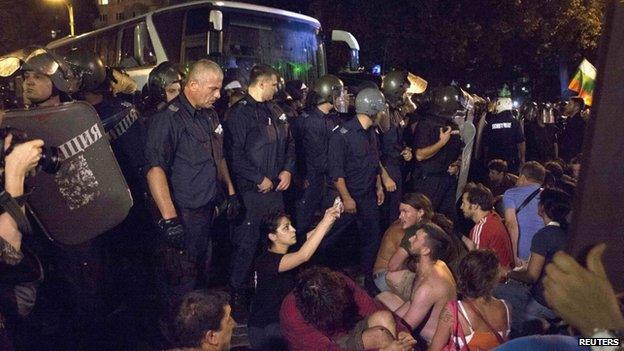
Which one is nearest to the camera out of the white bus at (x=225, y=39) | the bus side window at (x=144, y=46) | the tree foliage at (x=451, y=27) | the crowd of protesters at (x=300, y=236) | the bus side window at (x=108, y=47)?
the crowd of protesters at (x=300, y=236)

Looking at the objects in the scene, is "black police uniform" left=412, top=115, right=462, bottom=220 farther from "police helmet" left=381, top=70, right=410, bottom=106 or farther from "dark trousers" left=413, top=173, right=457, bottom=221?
"police helmet" left=381, top=70, right=410, bottom=106

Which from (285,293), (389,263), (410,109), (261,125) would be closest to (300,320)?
(285,293)

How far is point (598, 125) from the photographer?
55.0 inches

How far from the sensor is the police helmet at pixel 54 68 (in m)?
4.73

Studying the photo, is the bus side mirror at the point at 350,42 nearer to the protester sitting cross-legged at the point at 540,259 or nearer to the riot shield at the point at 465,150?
the riot shield at the point at 465,150

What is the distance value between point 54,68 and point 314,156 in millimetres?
2911

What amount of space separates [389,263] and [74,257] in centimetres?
247

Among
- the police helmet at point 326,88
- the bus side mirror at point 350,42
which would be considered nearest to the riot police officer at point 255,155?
the police helmet at point 326,88

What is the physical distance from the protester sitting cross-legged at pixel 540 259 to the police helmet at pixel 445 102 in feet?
11.1

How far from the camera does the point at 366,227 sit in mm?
6523

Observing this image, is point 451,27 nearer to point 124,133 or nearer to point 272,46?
point 272,46

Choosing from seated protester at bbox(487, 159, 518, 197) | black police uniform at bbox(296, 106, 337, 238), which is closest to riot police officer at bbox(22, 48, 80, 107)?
black police uniform at bbox(296, 106, 337, 238)

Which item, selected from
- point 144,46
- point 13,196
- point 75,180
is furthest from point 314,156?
point 144,46

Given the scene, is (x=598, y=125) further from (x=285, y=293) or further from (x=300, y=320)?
(x=285, y=293)
